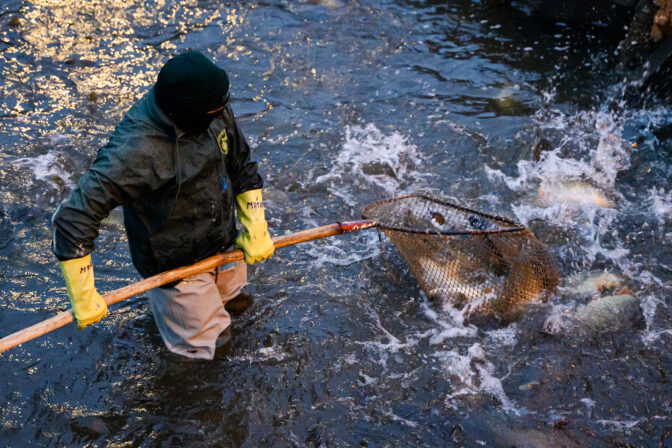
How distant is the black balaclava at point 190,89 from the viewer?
287 centimetres

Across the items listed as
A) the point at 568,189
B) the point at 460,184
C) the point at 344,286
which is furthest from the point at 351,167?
the point at 568,189

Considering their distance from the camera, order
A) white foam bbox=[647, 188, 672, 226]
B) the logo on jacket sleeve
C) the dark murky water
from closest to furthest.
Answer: the logo on jacket sleeve → the dark murky water → white foam bbox=[647, 188, 672, 226]

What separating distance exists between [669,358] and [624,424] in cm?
70

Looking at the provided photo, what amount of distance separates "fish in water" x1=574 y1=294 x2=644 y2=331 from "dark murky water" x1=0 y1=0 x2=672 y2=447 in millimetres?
85

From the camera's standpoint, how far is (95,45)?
25.0 feet

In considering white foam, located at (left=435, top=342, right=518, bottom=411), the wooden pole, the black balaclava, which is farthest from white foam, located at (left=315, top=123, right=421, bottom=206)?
the black balaclava

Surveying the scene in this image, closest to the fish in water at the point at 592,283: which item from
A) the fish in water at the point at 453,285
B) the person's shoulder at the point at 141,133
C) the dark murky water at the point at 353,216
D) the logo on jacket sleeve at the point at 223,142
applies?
the dark murky water at the point at 353,216

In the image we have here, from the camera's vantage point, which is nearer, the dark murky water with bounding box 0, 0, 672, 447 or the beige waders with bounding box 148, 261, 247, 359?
the beige waders with bounding box 148, 261, 247, 359

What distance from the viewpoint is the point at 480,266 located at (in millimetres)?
4449

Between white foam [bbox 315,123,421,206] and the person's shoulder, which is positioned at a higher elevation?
the person's shoulder

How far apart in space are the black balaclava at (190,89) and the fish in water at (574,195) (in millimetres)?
3536

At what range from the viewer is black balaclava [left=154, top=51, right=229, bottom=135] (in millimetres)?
2873

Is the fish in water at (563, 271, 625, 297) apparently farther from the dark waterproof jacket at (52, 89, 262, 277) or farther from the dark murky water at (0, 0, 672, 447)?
the dark waterproof jacket at (52, 89, 262, 277)

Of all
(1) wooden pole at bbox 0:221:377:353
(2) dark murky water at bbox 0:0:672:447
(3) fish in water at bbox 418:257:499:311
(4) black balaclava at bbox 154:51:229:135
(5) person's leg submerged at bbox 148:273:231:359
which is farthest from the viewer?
(3) fish in water at bbox 418:257:499:311
